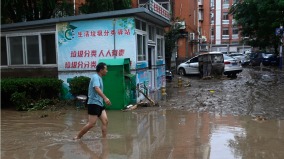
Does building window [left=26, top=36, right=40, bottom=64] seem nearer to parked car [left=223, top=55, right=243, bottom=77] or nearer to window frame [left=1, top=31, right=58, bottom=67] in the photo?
window frame [left=1, top=31, right=58, bottom=67]

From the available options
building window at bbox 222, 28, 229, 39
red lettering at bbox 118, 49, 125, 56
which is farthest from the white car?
building window at bbox 222, 28, 229, 39

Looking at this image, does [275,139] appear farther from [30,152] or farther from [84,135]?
[30,152]

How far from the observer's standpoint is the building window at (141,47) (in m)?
12.6

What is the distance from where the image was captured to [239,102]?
1176cm

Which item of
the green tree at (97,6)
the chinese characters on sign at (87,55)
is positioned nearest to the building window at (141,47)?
the chinese characters on sign at (87,55)

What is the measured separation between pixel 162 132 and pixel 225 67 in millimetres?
15467

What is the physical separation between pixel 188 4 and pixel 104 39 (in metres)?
26.3

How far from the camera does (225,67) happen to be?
73.6ft

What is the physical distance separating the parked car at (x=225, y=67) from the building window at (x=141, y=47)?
34.4ft

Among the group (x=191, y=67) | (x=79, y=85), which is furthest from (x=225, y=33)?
(x=79, y=85)

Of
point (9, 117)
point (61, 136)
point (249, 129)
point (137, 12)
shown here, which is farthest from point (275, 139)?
point (9, 117)

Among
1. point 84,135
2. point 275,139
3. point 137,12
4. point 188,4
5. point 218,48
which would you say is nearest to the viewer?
point 275,139

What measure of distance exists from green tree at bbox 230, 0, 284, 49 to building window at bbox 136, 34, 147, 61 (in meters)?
13.0

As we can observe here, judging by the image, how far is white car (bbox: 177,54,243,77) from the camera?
22.6m
